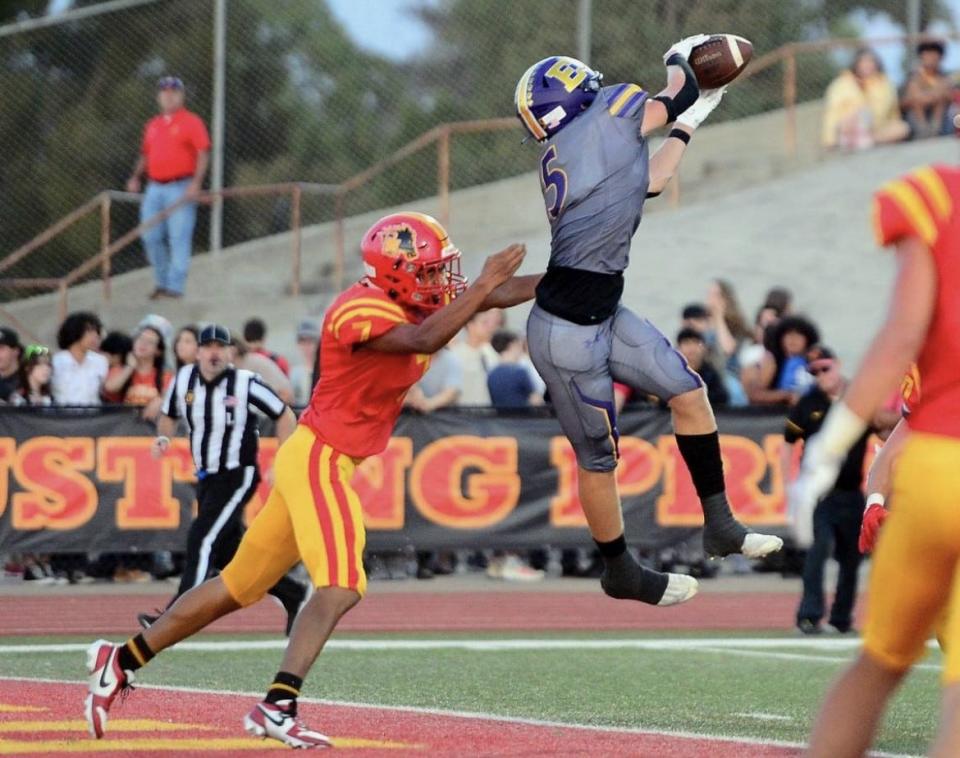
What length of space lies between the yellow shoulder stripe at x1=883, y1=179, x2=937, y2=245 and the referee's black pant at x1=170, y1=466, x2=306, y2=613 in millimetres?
7081

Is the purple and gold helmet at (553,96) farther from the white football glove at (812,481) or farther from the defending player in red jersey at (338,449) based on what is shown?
the white football glove at (812,481)

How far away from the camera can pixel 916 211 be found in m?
4.50

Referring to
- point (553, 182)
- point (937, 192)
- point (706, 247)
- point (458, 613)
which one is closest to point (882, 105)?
point (706, 247)

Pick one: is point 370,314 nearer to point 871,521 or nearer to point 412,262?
point 412,262

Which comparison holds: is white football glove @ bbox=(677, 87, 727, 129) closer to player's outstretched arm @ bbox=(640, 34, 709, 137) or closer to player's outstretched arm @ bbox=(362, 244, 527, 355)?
player's outstretched arm @ bbox=(640, 34, 709, 137)

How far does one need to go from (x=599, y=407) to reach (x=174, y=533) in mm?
8166

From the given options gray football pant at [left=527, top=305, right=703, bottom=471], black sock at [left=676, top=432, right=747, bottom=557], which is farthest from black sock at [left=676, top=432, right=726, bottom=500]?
gray football pant at [left=527, top=305, right=703, bottom=471]

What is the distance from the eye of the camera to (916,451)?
4527 millimetres

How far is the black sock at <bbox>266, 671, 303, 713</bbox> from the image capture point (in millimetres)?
6980

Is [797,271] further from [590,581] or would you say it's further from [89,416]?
[89,416]

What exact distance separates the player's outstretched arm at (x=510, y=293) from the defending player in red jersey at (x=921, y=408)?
2.59 meters

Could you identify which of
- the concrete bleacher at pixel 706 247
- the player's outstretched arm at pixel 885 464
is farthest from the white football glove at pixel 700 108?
the concrete bleacher at pixel 706 247

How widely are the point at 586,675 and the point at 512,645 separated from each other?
1524mm

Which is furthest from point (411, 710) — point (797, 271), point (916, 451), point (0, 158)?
point (797, 271)
